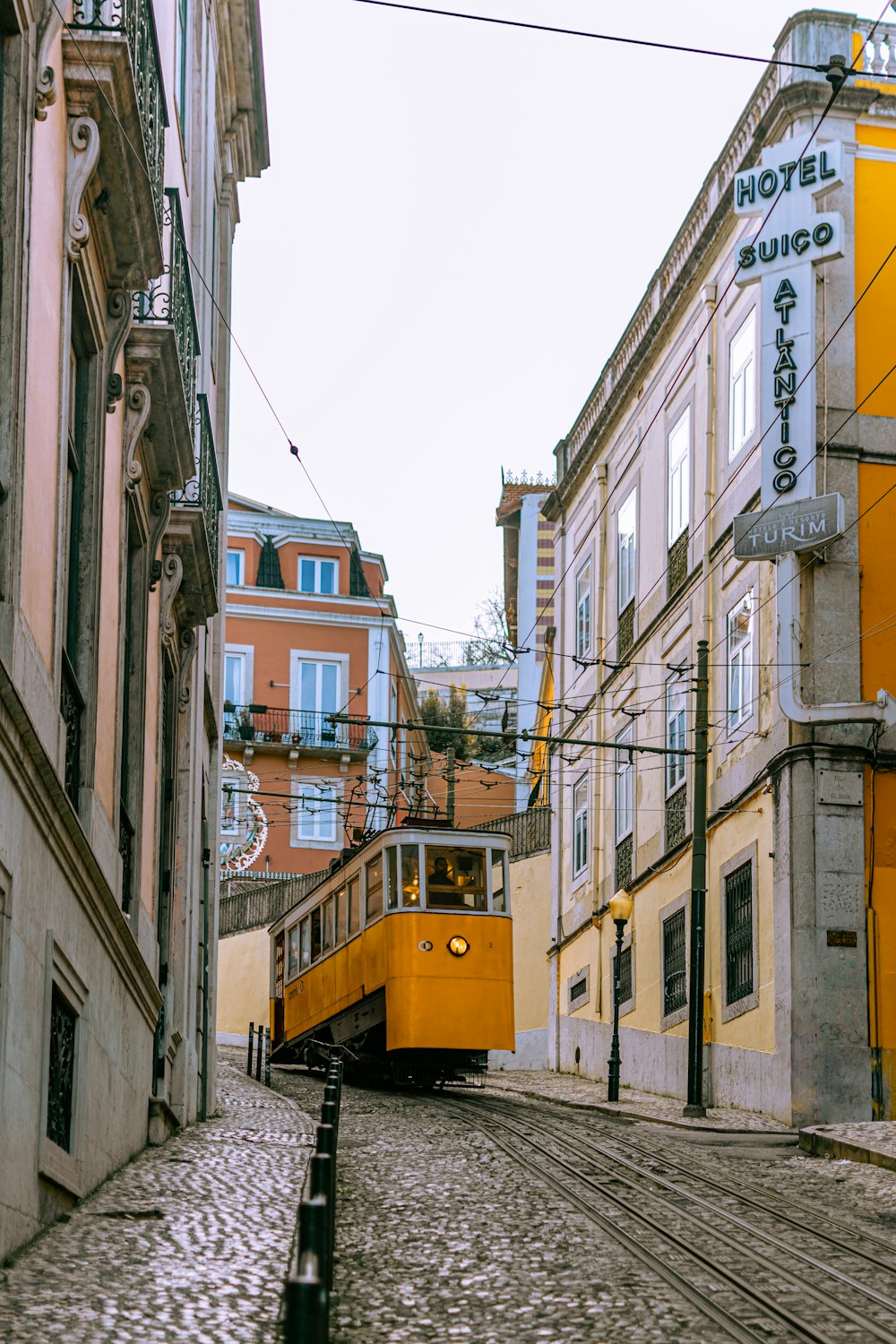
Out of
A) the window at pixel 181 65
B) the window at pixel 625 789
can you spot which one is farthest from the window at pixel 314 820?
the window at pixel 181 65

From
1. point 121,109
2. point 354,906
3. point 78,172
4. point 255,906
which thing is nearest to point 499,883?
point 354,906

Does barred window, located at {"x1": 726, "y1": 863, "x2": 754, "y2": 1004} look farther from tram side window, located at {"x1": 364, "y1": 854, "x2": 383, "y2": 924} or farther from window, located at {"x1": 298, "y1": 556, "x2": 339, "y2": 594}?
window, located at {"x1": 298, "y1": 556, "x2": 339, "y2": 594}

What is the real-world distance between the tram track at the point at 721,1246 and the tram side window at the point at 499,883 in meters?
7.06

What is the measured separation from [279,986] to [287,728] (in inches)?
692

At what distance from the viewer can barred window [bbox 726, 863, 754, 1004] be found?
827 inches

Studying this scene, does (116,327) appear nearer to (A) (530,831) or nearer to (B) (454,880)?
(B) (454,880)

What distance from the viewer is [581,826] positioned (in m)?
31.6

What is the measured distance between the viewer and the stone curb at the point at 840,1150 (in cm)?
1404

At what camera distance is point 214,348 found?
20.6 meters

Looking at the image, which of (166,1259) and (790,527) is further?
(790,527)

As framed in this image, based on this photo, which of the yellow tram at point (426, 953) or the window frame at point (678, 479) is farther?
the window frame at point (678, 479)

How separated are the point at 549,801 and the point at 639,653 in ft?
24.8

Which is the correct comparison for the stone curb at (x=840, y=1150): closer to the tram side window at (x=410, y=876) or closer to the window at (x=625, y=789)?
the tram side window at (x=410, y=876)

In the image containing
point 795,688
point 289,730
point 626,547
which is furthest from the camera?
point 289,730
